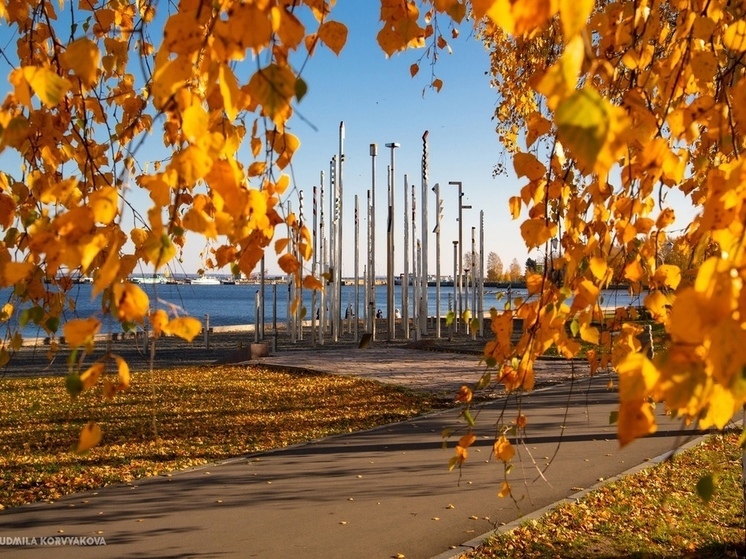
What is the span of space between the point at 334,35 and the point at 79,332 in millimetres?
1021

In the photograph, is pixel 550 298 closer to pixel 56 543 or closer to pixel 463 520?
pixel 463 520

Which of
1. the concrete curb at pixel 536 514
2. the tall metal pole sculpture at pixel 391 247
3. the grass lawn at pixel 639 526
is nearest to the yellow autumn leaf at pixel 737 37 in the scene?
the grass lawn at pixel 639 526

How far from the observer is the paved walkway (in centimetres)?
462

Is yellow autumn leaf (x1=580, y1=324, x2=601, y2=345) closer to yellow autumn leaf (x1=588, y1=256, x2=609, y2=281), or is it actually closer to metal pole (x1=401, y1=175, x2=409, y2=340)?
yellow autumn leaf (x1=588, y1=256, x2=609, y2=281)

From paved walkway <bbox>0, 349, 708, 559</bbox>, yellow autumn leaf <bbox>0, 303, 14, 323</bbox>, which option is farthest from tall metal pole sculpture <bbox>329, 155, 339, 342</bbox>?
yellow autumn leaf <bbox>0, 303, 14, 323</bbox>

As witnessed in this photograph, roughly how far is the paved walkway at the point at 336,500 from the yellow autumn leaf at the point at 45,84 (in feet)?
8.62

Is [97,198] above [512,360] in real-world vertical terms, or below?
above

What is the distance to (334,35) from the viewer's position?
1880 millimetres

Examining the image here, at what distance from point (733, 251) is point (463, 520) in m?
4.29

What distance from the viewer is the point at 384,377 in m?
13.5

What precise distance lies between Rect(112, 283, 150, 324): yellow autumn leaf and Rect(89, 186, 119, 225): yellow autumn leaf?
5.1 inches

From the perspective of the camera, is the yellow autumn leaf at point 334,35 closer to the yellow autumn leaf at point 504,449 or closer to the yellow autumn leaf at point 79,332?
the yellow autumn leaf at point 79,332

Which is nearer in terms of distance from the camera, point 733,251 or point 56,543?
point 733,251

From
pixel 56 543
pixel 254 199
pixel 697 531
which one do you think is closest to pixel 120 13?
pixel 254 199
